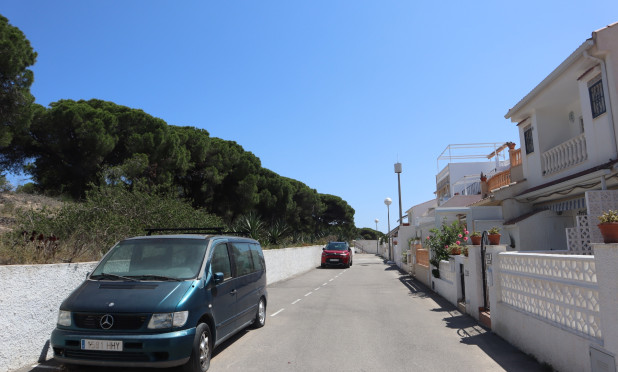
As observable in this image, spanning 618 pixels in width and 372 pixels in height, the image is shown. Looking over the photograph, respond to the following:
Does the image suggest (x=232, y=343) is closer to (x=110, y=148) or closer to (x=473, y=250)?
(x=473, y=250)

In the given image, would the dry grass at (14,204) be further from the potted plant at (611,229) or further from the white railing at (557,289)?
the potted plant at (611,229)

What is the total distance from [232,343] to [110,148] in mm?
17445

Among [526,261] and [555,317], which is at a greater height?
[526,261]

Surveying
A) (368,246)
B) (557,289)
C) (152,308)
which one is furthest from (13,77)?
(368,246)

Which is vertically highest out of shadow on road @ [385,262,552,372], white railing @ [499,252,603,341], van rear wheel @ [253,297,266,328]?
white railing @ [499,252,603,341]

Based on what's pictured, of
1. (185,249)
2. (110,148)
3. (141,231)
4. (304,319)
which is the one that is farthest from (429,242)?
(110,148)

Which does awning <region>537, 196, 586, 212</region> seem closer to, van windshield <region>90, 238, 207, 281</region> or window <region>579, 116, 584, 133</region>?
window <region>579, 116, 584, 133</region>

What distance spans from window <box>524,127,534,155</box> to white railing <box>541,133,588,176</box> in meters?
0.89

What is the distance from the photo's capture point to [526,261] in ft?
20.1

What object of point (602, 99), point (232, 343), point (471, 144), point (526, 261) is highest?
point (471, 144)

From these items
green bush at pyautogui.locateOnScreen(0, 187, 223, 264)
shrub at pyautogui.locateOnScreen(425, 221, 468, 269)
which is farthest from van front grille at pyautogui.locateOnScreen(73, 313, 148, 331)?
shrub at pyautogui.locateOnScreen(425, 221, 468, 269)

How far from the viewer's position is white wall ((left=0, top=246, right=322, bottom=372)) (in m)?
4.98

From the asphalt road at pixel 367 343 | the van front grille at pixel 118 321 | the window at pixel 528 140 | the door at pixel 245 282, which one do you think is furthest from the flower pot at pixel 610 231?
the window at pixel 528 140

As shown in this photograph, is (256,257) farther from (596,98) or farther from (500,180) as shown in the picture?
(500,180)
